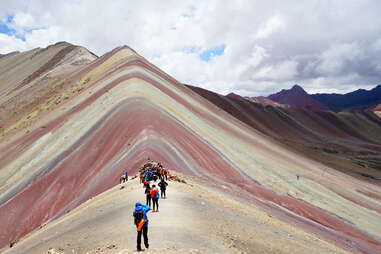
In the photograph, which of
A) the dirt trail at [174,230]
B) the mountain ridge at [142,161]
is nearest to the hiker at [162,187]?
the dirt trail at [174,230]

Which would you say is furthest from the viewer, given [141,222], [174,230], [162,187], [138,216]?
[162,187]

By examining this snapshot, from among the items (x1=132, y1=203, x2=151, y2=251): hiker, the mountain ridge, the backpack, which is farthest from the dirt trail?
the mountain ridge

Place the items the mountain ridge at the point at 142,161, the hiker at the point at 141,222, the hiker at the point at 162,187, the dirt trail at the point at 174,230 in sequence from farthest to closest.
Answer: the mountain ridge at the point at 142,161 → the hiker at the point at 162,187 → the dirt trail at the point at 174,230 → the hiker at the point at 141,222

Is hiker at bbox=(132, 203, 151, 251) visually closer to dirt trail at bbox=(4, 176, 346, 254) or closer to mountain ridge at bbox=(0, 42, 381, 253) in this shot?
dirt trail at bbox=(4, 176, 346, 254)

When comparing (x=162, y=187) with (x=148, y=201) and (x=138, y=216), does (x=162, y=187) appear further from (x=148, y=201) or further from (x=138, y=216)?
(x=138, y=216)

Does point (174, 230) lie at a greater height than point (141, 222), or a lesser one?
lesser

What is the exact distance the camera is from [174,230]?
1061 centimetres

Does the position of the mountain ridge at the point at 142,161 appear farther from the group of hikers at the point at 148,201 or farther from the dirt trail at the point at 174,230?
the dirt trail at the point at 174,230

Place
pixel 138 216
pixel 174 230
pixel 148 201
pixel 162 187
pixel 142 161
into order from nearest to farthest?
pixel 138 216 < pixel 174 230 < pixel 148 201 < pixel 162 187 < pixel 142 161

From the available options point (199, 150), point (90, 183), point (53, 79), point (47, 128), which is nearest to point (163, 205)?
point (90, 183)

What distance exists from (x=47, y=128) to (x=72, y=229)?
96.5 ft

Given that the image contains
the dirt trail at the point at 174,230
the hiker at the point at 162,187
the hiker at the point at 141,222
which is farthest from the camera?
the hiker at the point at 162,187

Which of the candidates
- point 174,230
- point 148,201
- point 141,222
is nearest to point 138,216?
point 141,222

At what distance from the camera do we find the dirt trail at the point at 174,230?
1002 centimetres
